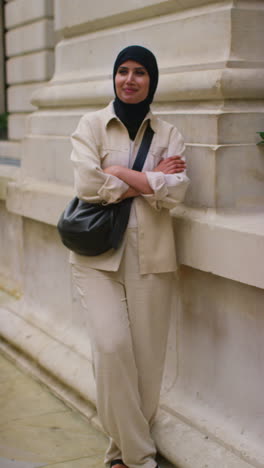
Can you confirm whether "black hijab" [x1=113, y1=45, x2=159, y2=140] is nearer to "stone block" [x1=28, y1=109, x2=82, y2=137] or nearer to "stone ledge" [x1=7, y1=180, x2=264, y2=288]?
"stone ledge" [x1=7, y1=180, x2=264, y2=288]

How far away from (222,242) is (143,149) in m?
0.63

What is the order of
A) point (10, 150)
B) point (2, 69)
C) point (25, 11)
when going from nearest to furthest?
point (25, 11)
point (10, 150)
point (2, 69)

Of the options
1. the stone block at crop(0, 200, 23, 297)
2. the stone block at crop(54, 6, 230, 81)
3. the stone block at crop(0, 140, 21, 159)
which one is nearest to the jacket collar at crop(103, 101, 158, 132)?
the stone block at crop(54, 6, 230, 81)

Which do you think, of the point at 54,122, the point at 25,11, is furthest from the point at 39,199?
the point at 25,11

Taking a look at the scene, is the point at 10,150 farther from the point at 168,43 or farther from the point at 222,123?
the point at 222,123

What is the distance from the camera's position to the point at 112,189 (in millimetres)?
3512

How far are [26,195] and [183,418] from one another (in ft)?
7.76

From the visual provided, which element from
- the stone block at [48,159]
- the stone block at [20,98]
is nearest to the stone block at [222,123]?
the stone block at [48,159]

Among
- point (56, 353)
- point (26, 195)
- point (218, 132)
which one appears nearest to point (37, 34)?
point (26, 195)

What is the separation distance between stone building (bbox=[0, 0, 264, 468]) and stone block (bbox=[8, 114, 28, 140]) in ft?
22.3

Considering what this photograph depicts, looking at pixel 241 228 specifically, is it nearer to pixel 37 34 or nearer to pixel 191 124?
pixel 191 124

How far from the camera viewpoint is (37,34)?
1049 cm

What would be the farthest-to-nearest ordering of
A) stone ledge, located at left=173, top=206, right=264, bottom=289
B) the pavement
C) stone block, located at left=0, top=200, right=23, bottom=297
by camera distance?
stone block, located at left=0, top=200, right=23, bottom=297
the pavement
stone ledge, located at left=173, top=206, right=264, bottom=289

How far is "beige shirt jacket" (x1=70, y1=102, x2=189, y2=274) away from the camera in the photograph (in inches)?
139
